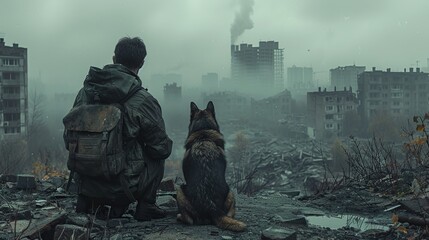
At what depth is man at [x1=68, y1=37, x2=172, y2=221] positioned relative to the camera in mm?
4133

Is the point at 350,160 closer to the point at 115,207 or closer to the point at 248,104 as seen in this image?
the point at 115,207

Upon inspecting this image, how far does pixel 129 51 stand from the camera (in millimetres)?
4434

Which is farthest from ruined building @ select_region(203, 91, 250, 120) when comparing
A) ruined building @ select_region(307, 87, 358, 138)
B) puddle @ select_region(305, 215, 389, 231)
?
puddle @ select_region(305, 215, 389, 231)

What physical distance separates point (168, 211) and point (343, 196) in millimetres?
3360

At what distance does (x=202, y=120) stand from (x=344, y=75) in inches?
3396

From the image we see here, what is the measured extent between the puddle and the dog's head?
183cm

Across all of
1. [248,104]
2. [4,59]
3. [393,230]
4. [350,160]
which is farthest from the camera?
[248,104]

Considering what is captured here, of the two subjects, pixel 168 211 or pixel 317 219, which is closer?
pixel 168 211

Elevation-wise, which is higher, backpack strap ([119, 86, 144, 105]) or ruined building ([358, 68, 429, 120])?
ruined building ([358, 68, 429, 120])

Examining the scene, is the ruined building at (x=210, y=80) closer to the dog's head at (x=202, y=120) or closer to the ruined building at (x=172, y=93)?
the ruined building at (x=172, y=93)

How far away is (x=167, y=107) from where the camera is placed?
7925 centimetres

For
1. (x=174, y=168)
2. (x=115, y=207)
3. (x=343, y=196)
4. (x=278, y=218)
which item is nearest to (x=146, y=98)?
(x=115, y=207)

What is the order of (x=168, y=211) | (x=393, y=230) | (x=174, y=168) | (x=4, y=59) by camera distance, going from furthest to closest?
(x=174, y=168)
(x=4, y=59)
(x=168, y=211)
(x=393, y=230)

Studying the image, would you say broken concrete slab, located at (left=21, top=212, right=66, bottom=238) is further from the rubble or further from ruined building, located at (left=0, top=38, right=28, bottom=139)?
ruined building, located at (left=0, top=38, right=28, bottom=139)
